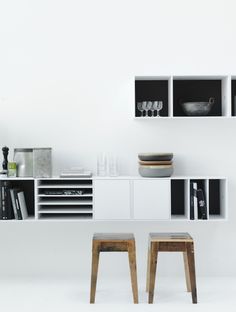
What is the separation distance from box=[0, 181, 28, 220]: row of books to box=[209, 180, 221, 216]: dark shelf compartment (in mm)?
1572

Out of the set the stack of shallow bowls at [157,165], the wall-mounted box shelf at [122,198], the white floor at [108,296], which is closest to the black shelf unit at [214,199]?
the wall-mounted box shelf at [122,198]

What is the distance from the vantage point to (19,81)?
424 cm

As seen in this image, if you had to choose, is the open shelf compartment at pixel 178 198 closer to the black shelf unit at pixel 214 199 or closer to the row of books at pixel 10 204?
the black shelf unit at pixel 214 199

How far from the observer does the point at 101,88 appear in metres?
4.23

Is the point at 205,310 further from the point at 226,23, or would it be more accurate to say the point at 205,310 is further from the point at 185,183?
the point at 226,23

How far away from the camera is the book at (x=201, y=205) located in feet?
13.0

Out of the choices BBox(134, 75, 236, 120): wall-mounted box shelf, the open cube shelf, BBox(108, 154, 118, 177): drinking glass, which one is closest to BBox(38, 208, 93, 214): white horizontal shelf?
BBox(108, 154, 118, 177): drinking glass

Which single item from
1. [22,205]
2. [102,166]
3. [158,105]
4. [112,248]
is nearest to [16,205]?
[22,205]

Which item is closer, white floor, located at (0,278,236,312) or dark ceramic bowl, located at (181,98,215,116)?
white floor, located at (0,278,236,312)

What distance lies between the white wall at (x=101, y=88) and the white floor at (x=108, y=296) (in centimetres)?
21

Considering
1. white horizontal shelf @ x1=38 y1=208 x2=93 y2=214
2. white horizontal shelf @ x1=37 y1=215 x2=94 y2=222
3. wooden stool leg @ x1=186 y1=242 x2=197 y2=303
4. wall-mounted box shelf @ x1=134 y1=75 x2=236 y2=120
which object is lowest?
wooden stool leg @ x1=186 y1=242 x2=197 y2=303

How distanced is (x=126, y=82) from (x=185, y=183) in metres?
0.99

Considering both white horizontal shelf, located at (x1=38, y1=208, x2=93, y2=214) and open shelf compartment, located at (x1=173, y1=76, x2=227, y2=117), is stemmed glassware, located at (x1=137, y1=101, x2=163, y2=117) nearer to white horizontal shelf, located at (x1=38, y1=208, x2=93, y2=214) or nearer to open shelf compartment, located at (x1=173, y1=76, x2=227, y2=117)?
open shelf compartment, located at (x1=173, y1=76, x2=227, y2=117)

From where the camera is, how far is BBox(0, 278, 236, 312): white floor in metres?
3.51
